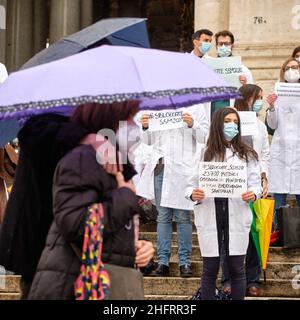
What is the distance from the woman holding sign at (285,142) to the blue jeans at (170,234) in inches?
57.3

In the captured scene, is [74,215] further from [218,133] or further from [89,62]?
[218,133]

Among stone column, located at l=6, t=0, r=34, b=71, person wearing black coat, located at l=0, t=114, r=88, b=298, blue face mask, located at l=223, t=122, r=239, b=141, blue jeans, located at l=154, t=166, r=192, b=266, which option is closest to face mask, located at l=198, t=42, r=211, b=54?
blue jeans, located at l=154, t=166, r=192, b=266

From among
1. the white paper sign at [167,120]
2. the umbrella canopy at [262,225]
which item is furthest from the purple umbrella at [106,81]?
the white paper sign at [167,120]

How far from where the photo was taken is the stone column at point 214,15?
46.8ft

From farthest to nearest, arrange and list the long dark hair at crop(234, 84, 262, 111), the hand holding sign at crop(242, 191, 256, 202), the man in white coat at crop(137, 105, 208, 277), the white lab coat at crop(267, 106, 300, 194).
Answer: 1. the white lab coat at crop(267, 106, 300, 194)
2. the long dark hair at crop(234, 84, 262, 111)
3. the man in white coat at crop(137, 105, 208, 277)
4. the hand holding sign at crop(242, 191, 256, 202)

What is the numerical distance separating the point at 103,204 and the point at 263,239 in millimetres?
4160

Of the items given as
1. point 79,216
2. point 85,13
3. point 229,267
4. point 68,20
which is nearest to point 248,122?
point 229,267

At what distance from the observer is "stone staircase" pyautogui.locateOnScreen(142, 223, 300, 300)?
8.00 m

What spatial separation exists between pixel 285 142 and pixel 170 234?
239 cm

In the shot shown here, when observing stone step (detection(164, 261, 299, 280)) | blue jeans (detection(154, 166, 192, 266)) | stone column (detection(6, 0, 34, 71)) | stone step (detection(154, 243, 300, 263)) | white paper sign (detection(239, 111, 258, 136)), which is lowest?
stone step (detection(164, 261, 299, 280))

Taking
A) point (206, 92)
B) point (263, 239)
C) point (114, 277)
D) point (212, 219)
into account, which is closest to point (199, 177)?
point (212, 219)

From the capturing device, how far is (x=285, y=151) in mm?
9977

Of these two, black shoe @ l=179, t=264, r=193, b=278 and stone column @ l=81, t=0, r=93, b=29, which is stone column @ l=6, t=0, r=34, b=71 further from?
black shoe @ l=179, t=264, r=193, b=278

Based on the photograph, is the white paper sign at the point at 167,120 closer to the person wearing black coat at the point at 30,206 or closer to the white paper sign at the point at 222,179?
the white paper sign at the point at 222,179
